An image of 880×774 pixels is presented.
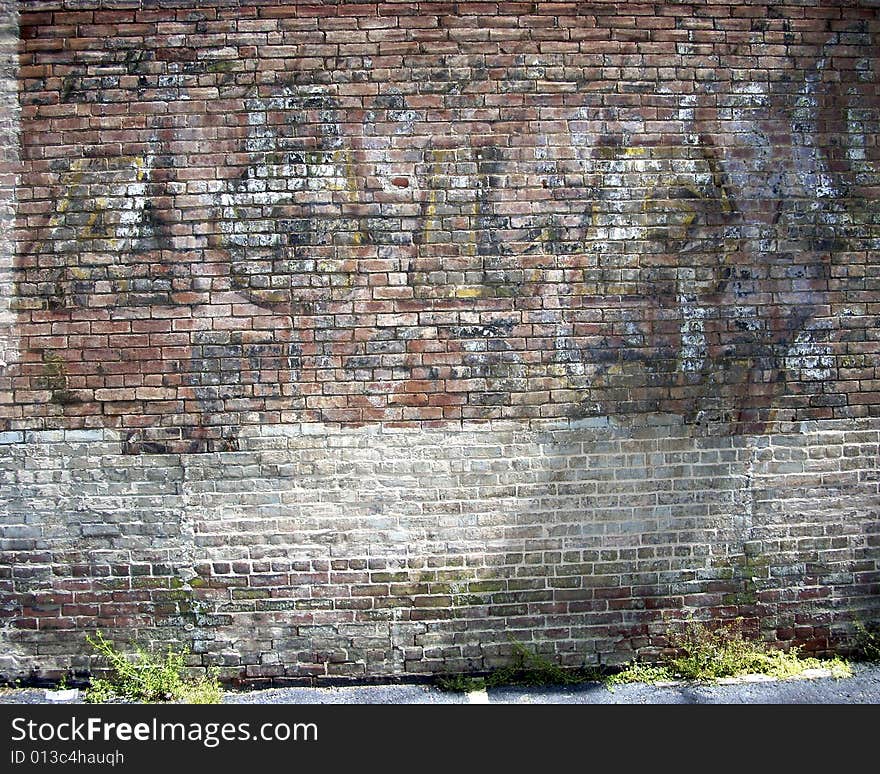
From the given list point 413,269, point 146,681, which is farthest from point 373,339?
point 146,681

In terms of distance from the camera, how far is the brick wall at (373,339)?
173 inches

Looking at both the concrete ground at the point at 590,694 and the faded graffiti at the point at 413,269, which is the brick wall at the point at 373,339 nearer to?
the faded graffiti at the point at 413,269

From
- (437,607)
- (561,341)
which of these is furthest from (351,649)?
(561,341)

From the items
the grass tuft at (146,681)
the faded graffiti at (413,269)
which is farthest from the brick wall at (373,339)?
the grass tuft at (146,681)

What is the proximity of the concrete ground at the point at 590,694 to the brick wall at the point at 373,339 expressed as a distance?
15 centimetres

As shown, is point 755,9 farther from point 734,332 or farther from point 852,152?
point 734,332

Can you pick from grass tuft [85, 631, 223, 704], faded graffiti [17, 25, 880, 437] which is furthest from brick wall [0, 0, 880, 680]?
grass tuft [85, 631, 223, 704]

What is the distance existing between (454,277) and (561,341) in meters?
0.78

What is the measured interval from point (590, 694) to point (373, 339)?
253cm

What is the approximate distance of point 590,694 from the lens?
429cm

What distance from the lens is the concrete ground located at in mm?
4207

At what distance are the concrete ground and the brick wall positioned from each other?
15 centimetres

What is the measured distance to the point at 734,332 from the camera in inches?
179

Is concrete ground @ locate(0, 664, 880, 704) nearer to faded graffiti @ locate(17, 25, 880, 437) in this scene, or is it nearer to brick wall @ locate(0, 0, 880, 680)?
brick wall @ locate(0, 0, 880, 680)
